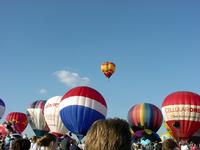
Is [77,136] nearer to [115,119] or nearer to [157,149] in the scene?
[157,149]

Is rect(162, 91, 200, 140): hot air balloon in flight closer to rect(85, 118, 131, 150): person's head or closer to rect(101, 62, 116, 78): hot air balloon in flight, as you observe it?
rect(101, 62, 116, 78): hot air balloon in flight

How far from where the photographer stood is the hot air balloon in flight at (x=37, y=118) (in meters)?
40.1

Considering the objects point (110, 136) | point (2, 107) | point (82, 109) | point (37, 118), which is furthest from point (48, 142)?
point (2, 107)

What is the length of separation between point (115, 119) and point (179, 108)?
29388 millimetres

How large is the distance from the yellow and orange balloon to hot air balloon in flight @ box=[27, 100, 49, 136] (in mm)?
8546

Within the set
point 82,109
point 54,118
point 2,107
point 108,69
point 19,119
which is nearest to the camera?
point 82,109

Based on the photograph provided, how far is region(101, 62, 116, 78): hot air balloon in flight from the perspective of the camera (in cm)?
3853

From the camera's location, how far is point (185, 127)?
101 feet

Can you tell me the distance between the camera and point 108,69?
1516 inches

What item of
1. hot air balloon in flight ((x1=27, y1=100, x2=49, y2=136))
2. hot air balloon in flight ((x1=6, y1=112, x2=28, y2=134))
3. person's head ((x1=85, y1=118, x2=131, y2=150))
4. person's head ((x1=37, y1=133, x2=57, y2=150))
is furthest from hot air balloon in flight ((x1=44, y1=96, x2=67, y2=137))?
person's head ((x1=85, y1=118, x2=131, y2=150))

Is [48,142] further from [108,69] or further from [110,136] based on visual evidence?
[108,69]

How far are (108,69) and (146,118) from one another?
6835mm

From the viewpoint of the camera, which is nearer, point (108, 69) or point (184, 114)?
point (184, 114)

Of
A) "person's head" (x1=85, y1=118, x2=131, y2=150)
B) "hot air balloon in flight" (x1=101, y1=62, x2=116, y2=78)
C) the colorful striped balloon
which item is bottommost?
the colorful striped balloon
